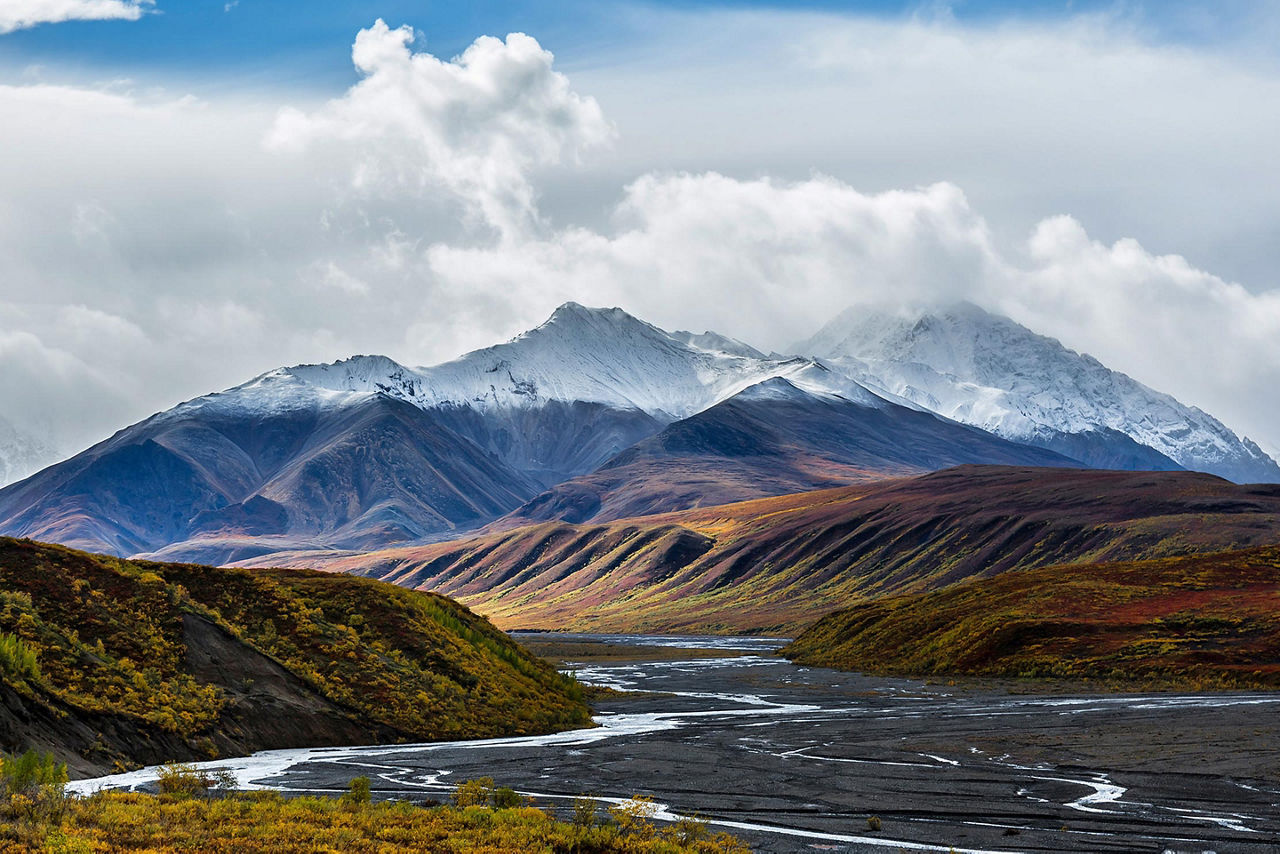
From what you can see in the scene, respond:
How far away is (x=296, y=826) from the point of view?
1123 inches

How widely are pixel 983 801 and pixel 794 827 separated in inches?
281

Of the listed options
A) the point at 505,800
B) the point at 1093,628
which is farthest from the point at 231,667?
the point at 1093,628

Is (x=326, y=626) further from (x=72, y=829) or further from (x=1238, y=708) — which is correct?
(x=1238, y=708)

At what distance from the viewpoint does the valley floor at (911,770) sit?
32094 mm

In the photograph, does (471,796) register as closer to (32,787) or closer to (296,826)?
(296,826)

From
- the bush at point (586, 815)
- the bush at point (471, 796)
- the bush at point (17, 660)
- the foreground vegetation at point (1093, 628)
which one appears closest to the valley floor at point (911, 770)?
the bush at point (471, 796)

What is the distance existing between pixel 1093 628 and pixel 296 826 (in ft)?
297

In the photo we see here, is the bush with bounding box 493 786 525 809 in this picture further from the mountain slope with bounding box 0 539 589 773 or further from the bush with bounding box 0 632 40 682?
the bush with bounding box 0 632 40 682

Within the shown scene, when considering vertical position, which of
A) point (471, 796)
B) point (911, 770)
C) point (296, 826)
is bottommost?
point (911, 770)

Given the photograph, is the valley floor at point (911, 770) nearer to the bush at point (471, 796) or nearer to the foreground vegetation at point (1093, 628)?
the bush at point (471, 796)

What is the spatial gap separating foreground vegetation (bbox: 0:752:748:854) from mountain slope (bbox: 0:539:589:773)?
34.0ft

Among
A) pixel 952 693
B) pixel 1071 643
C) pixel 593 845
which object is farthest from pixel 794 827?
pixel 1071 643

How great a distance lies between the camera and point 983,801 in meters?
36.8

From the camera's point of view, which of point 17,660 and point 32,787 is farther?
point 17,660
